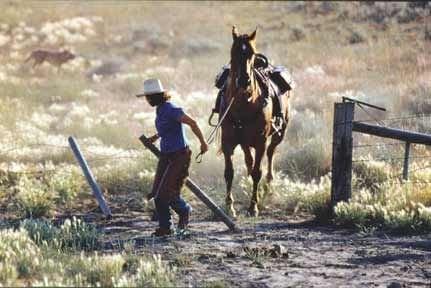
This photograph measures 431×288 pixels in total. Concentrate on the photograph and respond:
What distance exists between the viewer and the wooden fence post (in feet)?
32.8

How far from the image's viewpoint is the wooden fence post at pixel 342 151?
9.99 meters

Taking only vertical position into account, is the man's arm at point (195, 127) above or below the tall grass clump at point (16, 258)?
above

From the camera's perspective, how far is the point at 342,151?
10078 mm

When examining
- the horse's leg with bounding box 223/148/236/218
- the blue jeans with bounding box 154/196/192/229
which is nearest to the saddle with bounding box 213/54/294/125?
the horse's leg with bounding box 223/148/236/218

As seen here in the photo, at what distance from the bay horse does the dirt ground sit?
905 millimetres

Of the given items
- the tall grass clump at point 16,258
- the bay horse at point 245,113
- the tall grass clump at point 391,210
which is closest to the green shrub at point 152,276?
the tall grass clump at point 16,258

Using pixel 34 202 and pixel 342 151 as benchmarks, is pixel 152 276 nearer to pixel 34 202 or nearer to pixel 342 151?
pixel 342 151

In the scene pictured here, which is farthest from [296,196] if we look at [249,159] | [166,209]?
[166,209]

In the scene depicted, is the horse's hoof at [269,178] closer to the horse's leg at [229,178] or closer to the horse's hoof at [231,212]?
the horse's leg at [229,178]

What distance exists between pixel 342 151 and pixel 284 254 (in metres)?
2.45

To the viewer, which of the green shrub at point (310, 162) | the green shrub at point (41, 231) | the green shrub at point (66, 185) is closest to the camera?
the green shrub at point (41, 231)

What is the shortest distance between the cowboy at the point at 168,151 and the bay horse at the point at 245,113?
1198mm

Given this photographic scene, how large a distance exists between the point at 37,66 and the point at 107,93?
6375 millimetres

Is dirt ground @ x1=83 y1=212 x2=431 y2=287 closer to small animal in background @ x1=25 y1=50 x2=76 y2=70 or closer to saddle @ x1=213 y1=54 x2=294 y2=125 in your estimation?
saddle @ x1=213 y1=54 x2=294 y2=125
